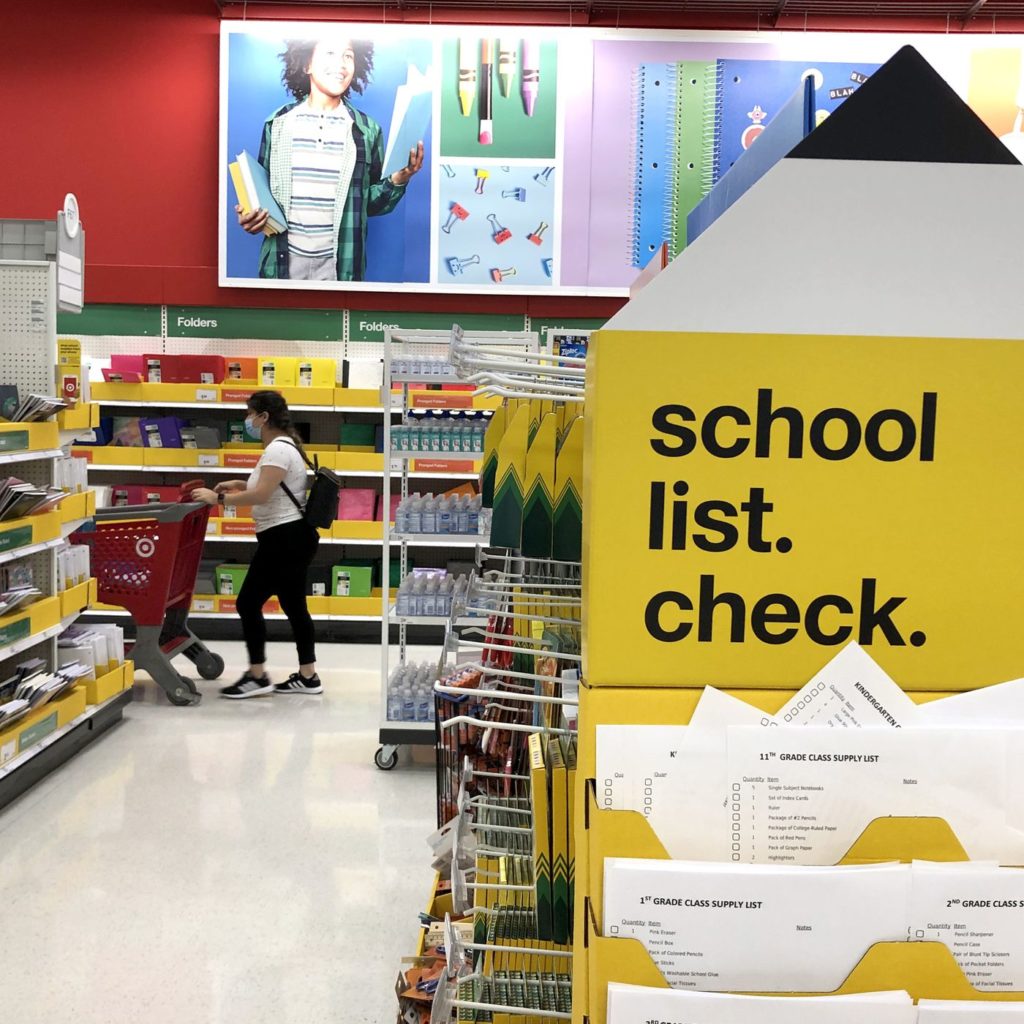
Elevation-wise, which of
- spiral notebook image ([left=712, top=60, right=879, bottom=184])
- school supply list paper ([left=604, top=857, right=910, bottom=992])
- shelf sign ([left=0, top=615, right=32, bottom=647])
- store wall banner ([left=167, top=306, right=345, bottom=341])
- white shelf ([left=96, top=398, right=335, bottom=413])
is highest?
spiral notebook image ([left=712, top=60, right=879, bottom=184])

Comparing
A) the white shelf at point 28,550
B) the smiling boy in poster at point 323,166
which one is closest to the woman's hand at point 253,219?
the smiling boy in poster at point 323,166

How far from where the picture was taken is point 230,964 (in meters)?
3.06

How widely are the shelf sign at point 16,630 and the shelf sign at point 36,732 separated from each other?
0.36m

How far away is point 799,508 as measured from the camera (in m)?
0.98

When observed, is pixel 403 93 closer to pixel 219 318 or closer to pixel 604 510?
pixel 219 318

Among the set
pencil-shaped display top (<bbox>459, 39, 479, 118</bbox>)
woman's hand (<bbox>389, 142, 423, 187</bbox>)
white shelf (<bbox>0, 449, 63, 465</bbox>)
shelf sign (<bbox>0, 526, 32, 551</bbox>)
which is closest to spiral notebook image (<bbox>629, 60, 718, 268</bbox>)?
pencil-shaped display top (<bbox>459, 39, 479, 118</bbox>)

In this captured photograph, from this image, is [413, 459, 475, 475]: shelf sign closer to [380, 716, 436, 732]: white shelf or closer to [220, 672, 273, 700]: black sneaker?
Result: [220, 672, 273, 700]: black sneaker

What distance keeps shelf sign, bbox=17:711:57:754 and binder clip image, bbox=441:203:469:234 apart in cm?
479

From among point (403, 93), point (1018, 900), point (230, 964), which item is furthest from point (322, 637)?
point (1018, 900)

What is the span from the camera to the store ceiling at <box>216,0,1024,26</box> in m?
7.96

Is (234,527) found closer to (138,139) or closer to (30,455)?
(138,139)

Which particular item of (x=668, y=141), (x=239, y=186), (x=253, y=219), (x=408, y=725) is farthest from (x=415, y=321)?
(x=408, y=725)

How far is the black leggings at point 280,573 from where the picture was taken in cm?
591

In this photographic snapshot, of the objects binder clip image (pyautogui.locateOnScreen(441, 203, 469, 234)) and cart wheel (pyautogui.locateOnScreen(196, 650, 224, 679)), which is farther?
binder clip image (pyautogui.locateOnScreen(441, 203, 469, 234))
